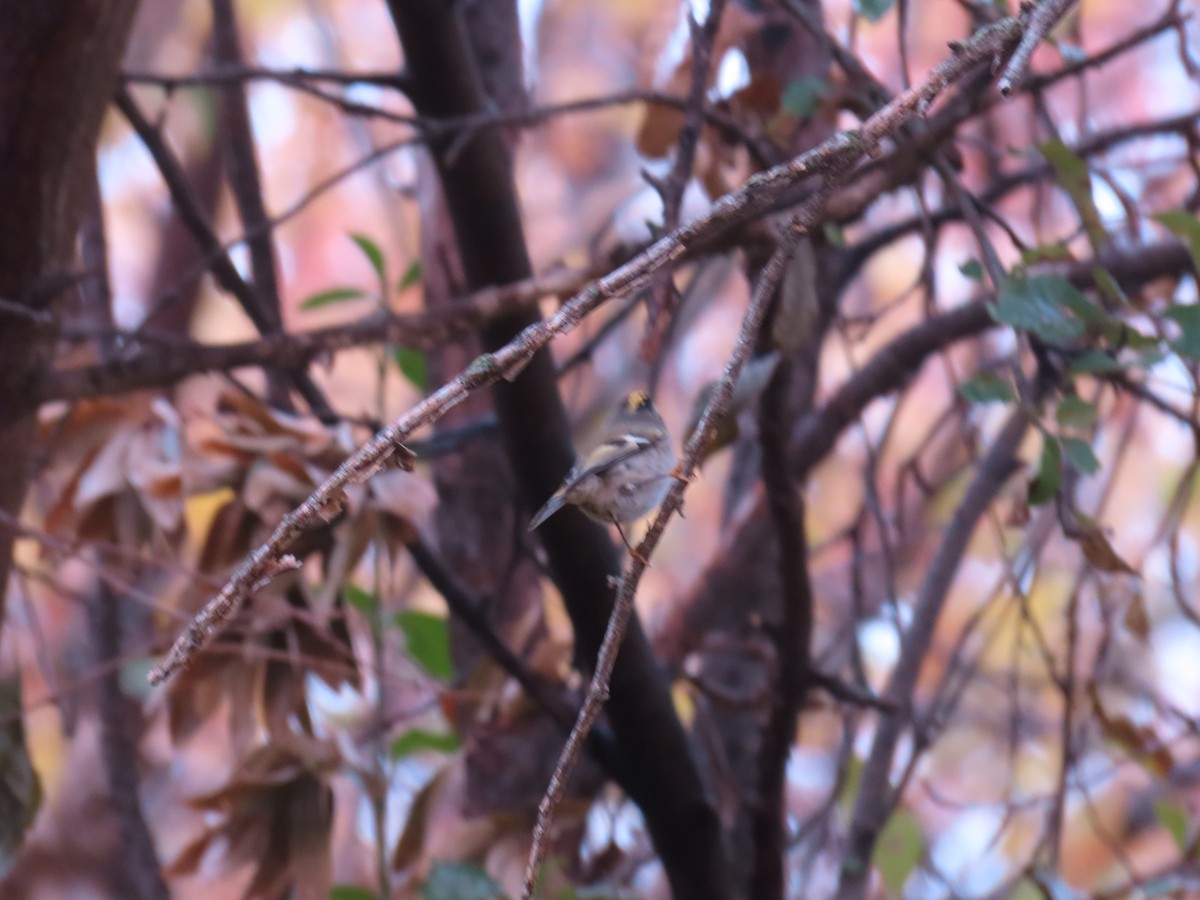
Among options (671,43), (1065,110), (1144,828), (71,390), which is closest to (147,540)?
(71,390)

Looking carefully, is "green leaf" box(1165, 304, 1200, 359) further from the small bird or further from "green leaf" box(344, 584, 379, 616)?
"green leaf" box(344, 584, 379, 616)

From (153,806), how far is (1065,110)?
13.0 feet

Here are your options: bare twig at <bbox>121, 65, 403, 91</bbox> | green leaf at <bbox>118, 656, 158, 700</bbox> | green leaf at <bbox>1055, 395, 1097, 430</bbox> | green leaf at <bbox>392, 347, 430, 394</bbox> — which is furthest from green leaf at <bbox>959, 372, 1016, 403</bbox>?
green leaf at <bbox>118, 656, 158, 700</bbox>

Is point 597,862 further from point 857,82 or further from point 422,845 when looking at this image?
point 857,82

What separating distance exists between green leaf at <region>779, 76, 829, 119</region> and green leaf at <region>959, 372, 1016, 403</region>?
57 cm

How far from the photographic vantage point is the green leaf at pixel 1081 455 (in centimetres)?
161

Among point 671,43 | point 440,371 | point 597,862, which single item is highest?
point 671,43

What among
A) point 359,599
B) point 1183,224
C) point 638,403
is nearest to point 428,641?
point 359,599

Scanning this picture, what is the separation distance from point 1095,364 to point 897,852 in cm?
A: 110

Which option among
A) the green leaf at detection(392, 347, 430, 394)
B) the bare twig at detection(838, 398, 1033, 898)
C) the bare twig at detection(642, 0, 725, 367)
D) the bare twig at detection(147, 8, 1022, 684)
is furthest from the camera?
the green leaf at detection(392, 347, 430, 394)

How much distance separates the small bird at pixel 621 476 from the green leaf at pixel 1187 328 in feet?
2.08

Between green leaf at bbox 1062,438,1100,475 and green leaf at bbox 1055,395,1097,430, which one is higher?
green leaf at bbox 1055,395,1097,430

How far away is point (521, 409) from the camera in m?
1.97

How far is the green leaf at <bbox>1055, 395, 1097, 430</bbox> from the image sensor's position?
5.40 feet
